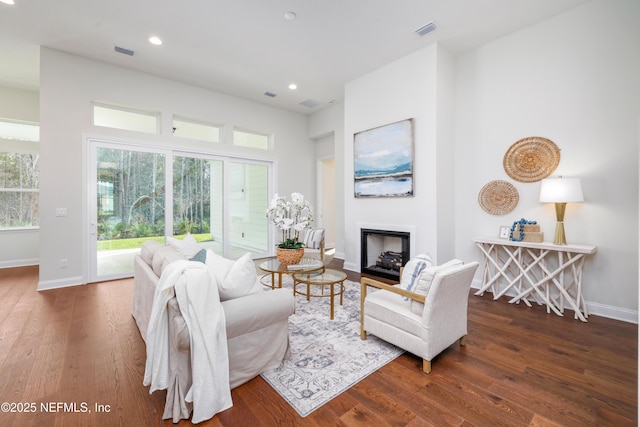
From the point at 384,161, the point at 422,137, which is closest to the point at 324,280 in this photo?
the point at 384,161

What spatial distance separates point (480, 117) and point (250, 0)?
11.0 feet

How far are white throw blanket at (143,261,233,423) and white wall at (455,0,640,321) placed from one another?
3.82m

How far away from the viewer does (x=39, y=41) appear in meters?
3.84

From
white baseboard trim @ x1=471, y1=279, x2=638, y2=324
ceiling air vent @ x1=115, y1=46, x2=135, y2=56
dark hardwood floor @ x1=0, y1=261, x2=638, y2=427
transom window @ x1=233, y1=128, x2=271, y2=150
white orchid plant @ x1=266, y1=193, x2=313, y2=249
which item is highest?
ceiling air vent @ x1=115, y1=46, x2=135, y2=56

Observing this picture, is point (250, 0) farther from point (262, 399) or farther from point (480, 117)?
point (262, 399)

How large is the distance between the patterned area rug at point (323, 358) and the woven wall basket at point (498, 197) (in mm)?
2440

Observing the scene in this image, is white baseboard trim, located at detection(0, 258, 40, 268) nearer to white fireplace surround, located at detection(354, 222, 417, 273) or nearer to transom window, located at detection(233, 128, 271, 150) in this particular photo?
transom window, located at detection(233, 128, 271, 150)

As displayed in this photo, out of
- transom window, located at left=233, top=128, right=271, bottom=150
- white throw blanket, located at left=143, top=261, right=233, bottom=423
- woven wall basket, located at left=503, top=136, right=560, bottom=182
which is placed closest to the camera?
white throw blanket, located at left=143, top=261, right=233, bottom=423

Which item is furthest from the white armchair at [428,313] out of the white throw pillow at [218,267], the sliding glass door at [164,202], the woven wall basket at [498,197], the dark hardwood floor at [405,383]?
the sliding glass door at [164,202]

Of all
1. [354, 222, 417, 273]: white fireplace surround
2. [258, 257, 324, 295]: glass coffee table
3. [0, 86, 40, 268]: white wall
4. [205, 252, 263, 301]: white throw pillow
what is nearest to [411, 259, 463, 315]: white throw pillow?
[205, 252, 263, 301]: white throw pillow

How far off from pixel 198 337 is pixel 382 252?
3.87m

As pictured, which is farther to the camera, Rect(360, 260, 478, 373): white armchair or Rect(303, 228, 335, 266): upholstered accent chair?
Rect(303, 228, 335, 266): upholstered accent chair

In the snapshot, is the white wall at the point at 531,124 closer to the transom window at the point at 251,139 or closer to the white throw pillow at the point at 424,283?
the white throw pillow at the point at 424,283

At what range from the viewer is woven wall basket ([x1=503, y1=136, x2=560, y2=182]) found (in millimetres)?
3455
